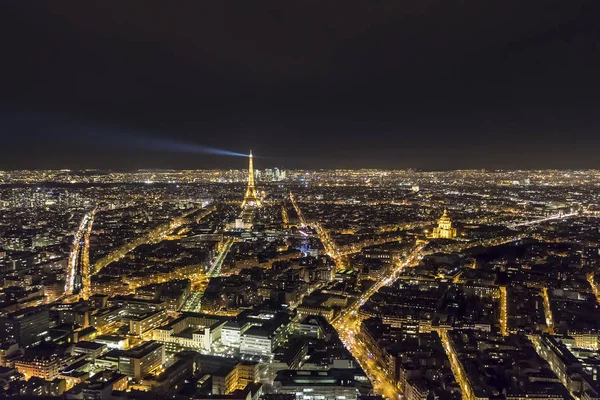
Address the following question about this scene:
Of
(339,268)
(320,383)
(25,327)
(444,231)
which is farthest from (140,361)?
(444,231)

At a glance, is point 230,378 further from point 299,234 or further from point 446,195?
point 446,195

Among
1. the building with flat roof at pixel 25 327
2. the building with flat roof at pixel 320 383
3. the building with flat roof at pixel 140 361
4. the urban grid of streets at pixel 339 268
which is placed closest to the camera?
the building with flat roof at pixel 320 383

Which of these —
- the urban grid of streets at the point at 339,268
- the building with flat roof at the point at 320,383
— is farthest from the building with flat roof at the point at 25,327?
the building with flat roof at the point at 320,383

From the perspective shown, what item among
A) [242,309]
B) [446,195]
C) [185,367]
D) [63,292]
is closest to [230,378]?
[185,367]

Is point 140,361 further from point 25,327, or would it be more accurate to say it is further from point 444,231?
point 444,231

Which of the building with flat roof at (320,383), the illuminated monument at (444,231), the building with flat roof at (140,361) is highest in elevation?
the illuminated monument at (444,231)

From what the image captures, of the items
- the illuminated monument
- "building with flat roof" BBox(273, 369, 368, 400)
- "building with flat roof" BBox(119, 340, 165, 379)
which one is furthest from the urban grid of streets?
"building with flat roof" BBox(119, 340, 165, 379)

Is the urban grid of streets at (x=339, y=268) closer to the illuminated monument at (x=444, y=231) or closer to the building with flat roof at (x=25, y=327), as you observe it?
the illuminated monument at (x=444, y=231)

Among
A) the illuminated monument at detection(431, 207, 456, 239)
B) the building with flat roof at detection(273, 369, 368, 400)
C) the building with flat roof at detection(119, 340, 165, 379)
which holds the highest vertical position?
the illuminated monument at detection(431, 207, 456, 239)

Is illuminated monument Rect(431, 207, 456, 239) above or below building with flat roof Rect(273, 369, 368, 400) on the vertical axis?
above

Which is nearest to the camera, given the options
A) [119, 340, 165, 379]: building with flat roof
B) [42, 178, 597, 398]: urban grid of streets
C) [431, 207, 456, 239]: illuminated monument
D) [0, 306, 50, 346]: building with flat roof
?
[119, 340, 165, 379]: building with flat roof

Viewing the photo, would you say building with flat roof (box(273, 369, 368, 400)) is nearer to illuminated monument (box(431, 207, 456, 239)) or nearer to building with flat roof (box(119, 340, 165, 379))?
building with flat roof (box(119, 340, 165, 379))

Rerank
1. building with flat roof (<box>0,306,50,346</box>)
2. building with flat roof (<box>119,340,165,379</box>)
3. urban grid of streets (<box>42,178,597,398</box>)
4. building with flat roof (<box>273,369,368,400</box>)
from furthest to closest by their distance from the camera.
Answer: building with flat roof (<box>0,306,50,346</box>) < urban grid of streets (<box>42,178,597,398</box>) < building with flat roof (<box>119,340,165,379</box>) < building with flat roof (<box>273,369,368,400</box>)
